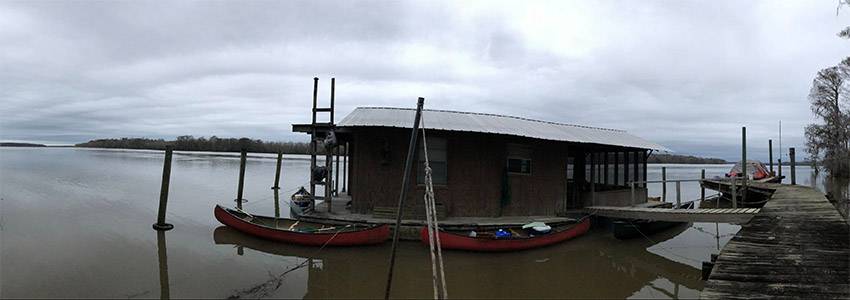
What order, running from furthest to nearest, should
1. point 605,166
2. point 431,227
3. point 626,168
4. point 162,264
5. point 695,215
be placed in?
1. point 605,166
2. point 626,168
3. point 695,215
4. point 162,264
5. point 431,227

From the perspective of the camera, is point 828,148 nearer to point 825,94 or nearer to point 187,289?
point 825,94

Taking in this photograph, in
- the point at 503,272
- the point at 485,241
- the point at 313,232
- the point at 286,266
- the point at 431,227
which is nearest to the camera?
the point at 431,227

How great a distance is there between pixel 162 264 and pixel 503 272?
756 centimetres

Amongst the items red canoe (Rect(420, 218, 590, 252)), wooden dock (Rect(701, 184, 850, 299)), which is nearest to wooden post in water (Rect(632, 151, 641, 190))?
wooden dock (Rect(701, 184, 850, 299))

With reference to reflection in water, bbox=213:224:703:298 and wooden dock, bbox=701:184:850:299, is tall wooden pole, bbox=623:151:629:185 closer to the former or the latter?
reflection in water, bbox=213:224:703:298

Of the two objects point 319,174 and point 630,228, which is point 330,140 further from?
point 630,228

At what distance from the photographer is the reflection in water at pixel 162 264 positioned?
8.03 m

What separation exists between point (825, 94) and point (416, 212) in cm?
4618

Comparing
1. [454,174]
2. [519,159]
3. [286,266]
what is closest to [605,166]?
[519,159]

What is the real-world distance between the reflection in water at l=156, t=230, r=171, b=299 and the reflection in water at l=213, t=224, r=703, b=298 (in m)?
1.35

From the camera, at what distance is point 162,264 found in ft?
32.8

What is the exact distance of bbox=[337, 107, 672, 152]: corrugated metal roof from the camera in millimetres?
11836

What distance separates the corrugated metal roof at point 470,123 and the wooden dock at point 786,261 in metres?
5.27

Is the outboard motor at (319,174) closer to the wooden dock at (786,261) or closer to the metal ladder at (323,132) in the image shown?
the metal ladder at (323,132)
